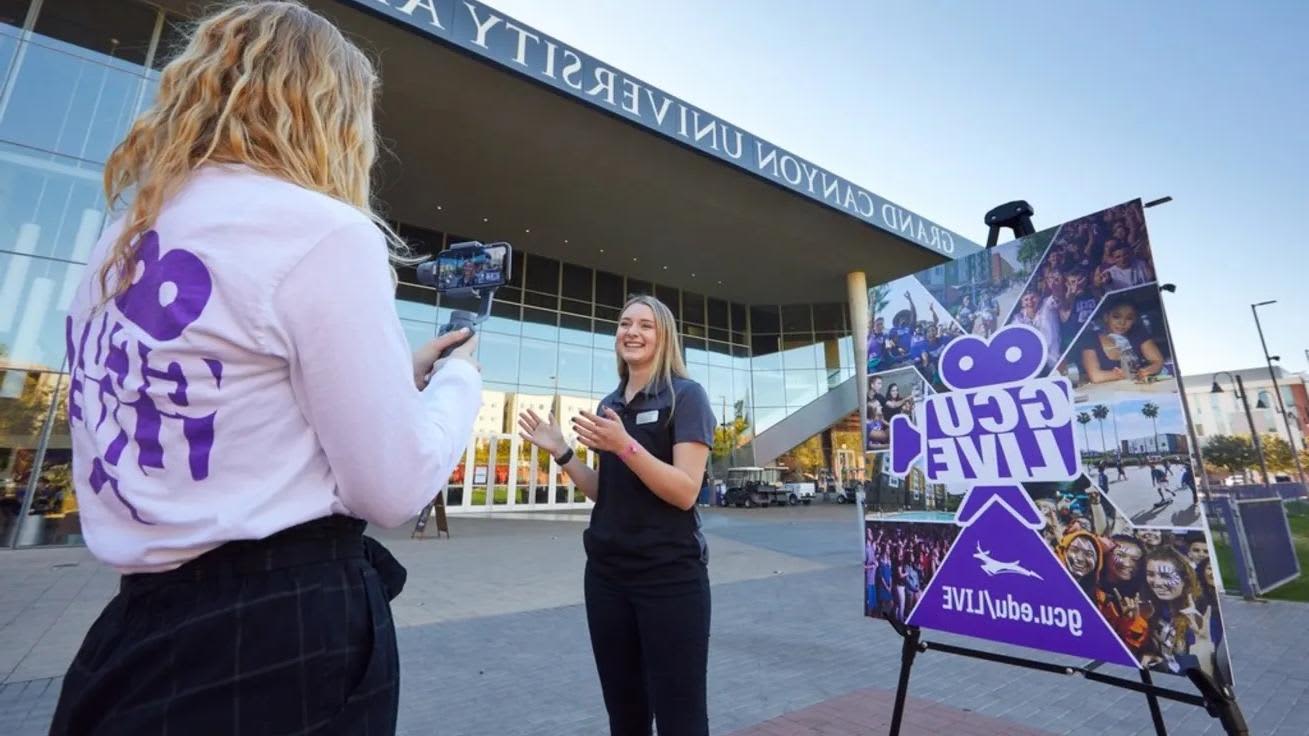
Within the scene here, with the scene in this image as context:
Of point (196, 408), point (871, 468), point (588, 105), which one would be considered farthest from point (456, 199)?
point (196, 408)

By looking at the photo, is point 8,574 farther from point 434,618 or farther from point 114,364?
point 114,364

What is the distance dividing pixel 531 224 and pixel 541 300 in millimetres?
3706

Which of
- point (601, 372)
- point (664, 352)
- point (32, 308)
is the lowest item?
point (664, 352)

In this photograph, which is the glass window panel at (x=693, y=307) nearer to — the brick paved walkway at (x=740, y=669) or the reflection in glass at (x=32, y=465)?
the brick paved walkway at (x=740, y=669)

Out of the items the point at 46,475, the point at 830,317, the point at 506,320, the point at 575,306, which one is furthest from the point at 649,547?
the point at 830,317

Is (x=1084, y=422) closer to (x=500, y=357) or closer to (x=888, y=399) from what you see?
(x=888, y=399)

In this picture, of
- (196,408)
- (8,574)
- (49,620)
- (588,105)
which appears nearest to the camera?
(196,408)

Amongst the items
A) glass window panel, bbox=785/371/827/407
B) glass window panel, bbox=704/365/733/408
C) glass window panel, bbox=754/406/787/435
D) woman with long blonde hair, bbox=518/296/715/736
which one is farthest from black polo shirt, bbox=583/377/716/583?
glass window panel, bbox=785/371/827/407

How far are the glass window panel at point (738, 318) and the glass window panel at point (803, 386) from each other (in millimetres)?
3439

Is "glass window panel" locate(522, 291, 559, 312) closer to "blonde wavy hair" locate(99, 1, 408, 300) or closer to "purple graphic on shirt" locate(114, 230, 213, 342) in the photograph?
"blonde wavy hair" locate(99, 1, 408, 300)

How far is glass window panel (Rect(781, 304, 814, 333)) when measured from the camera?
30.2 meters

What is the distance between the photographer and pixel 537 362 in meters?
22.6

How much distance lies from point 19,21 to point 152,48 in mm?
1858

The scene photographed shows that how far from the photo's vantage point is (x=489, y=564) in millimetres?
9078
